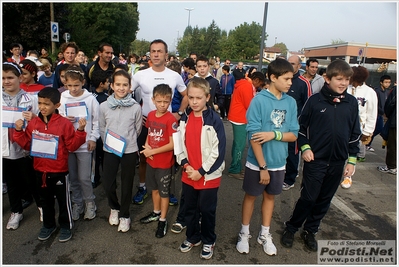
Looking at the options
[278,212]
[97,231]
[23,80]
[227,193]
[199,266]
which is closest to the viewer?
[199,266]

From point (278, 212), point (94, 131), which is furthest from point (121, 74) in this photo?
point (278, 212)

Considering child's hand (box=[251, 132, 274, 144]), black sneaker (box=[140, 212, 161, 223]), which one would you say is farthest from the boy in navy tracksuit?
black sneaker (box=[140, 212, 161, 223])

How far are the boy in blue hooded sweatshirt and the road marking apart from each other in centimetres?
176

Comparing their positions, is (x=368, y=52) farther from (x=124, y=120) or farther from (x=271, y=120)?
(x=124, y=120)

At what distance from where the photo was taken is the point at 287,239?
3189mm

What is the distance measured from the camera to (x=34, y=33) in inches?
898

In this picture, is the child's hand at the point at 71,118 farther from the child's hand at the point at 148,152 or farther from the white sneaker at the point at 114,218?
the white sneaker at the point at 114,218

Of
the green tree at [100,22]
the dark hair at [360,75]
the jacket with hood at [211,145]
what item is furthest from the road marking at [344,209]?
the green tree at [100,22]

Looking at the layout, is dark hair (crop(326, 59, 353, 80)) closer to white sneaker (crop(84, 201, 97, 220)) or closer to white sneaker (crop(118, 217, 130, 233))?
white sneaker (crop(118, 217, 130, 233))

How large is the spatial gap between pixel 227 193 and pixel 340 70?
2.49m

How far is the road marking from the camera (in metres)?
3.95

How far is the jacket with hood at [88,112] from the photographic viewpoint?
11.0 ft

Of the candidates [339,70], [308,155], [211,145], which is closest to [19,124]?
[211,145]

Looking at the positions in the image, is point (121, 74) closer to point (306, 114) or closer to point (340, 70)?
point (306, 114)
